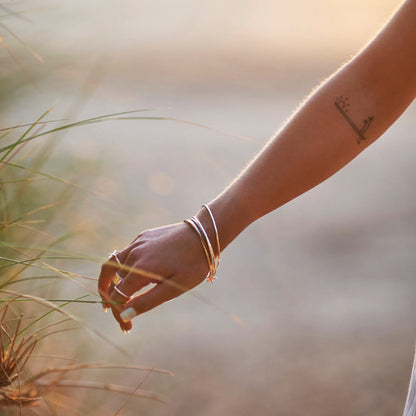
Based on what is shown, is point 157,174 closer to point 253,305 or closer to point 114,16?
point 253,305

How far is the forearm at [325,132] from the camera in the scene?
3.52 ft

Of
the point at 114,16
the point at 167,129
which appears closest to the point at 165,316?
the point at 114,16

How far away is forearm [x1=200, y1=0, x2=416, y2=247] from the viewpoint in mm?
1074

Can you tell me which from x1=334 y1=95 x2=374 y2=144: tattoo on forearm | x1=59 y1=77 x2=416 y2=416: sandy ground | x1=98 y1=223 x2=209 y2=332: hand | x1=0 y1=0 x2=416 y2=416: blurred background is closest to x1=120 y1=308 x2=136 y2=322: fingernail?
x1=98 y1=223 x2=209 y2=332: hand

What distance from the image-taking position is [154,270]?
3.33 ft

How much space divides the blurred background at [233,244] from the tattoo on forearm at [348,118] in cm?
34

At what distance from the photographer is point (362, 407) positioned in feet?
8.14

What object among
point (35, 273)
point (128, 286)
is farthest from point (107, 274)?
point (35, 273)

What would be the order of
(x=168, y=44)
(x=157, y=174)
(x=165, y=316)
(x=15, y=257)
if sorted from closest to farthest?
1. (x=15, y=257)
2. (x=165, y=316)
3. (x=157, y=174)
4. (x=168, y=44)

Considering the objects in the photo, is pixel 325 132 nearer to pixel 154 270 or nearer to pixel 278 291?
pixel 154 270

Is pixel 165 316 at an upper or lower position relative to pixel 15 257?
lower

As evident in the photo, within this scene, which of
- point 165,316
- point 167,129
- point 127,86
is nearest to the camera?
point 165,316

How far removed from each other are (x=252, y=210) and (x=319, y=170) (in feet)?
0.46

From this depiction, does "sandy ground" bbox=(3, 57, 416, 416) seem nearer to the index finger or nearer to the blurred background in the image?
the blurred background
